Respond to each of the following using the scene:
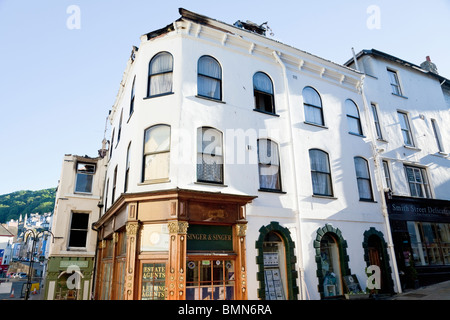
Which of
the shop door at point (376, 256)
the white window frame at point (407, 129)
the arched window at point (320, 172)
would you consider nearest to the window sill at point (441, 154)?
the white window frame at point (407, 129)

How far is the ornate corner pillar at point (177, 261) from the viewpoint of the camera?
8797 millimetres

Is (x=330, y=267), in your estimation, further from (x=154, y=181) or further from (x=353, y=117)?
(x=154, y=181)

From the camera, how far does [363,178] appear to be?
15.0 m

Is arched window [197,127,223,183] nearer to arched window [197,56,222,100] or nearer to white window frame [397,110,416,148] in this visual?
arched window [197,56,222,100]

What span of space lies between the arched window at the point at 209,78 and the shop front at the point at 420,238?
33.7ft

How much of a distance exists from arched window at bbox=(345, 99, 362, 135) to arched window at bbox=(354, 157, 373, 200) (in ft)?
5.35

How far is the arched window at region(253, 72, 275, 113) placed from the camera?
44.2ft

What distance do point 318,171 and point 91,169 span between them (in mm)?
14720

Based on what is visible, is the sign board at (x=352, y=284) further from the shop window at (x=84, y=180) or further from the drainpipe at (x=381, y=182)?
the shop window at (x=84, y=180)
